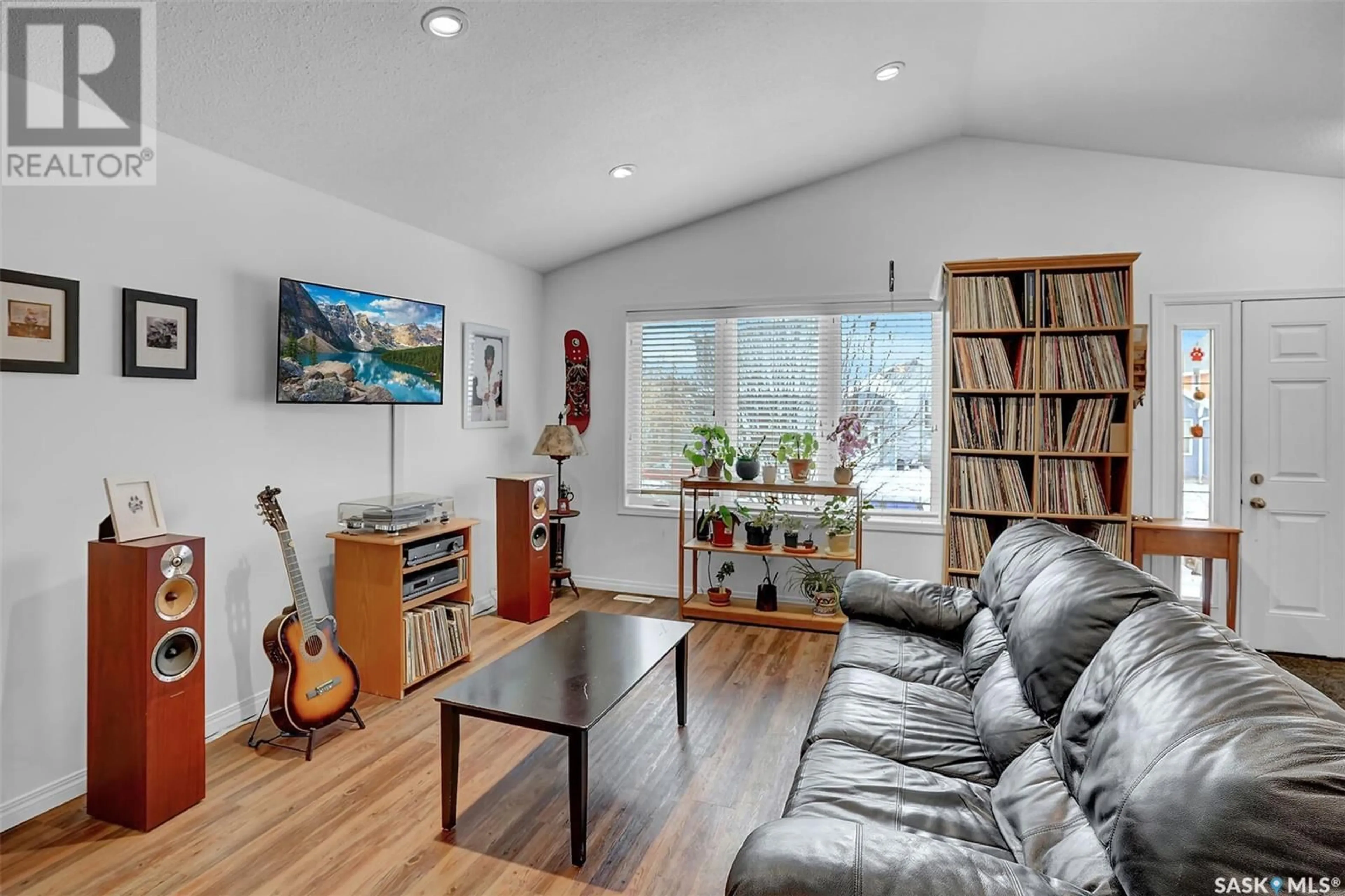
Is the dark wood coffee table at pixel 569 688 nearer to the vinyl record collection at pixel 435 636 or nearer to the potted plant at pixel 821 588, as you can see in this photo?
the vinyl record collection at pixel 435 636

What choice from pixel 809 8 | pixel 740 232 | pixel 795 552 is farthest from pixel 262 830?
pixel 740 232

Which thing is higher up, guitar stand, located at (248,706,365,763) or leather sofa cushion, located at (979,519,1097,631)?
leather sofa cushion, located at (979,519,1097,631)

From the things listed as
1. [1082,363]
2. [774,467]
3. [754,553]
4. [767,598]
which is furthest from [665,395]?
[1082,363]

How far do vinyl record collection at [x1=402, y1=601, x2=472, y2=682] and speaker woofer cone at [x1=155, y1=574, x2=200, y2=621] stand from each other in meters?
1.00

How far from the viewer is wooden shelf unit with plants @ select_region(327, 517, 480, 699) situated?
3.12m

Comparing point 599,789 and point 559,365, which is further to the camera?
point 559,365

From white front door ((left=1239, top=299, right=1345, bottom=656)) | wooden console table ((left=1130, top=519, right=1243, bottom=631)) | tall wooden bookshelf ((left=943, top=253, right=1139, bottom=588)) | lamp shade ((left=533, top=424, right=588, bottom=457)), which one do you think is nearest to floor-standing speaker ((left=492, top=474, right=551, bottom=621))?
lamp shade ((left=533, top=424, right=588, bottom=457))

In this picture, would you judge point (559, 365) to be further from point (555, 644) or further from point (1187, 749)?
point (1187, 749)

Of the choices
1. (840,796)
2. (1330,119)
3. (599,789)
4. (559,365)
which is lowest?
(599,789)

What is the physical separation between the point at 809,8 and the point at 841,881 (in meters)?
2.78

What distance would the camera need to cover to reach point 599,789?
2.39m

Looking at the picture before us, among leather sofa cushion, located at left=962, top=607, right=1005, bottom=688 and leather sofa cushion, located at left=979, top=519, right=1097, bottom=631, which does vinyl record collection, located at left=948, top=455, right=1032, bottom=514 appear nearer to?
leather sofa cushion, located at left=979, top=519, right=1097, bottom=631

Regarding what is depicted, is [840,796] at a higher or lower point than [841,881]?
lower

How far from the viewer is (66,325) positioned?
2217 millimetres
